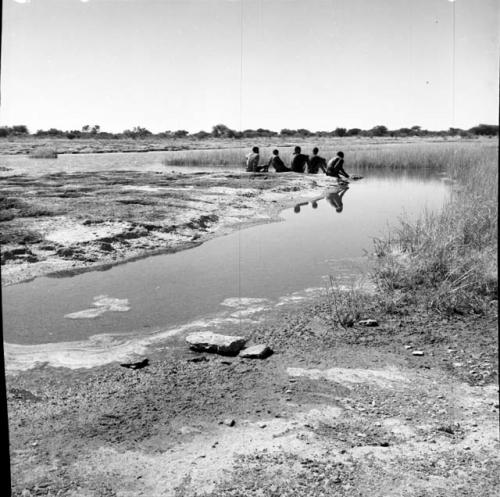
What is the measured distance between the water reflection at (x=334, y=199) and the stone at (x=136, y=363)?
8.49 meters

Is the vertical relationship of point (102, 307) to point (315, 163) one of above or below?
below

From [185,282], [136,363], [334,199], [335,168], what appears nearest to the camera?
[136,363]

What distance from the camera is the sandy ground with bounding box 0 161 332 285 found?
24.8 ft

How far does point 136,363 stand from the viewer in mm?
4156

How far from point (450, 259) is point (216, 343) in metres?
2.74

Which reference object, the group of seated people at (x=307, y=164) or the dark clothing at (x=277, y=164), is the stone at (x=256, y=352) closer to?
the group of seated people at (x=307, y=164)

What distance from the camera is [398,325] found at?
477 cm

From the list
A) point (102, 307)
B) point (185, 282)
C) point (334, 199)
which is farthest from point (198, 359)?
point (334, 199)

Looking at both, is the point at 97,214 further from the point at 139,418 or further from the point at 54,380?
the point at 139,418

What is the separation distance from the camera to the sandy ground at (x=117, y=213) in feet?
24.8

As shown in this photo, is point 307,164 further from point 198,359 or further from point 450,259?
point 198,359

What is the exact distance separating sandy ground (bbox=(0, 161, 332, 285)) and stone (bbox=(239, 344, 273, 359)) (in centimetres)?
349

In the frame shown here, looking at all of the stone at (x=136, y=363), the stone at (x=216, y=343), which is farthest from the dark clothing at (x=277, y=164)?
the stone at (x=136, y=363)

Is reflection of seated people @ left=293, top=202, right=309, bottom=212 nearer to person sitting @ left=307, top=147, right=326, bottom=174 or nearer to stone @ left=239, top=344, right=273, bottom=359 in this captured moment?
person sitting @ left=307, top=147, right=326, bottom=174
